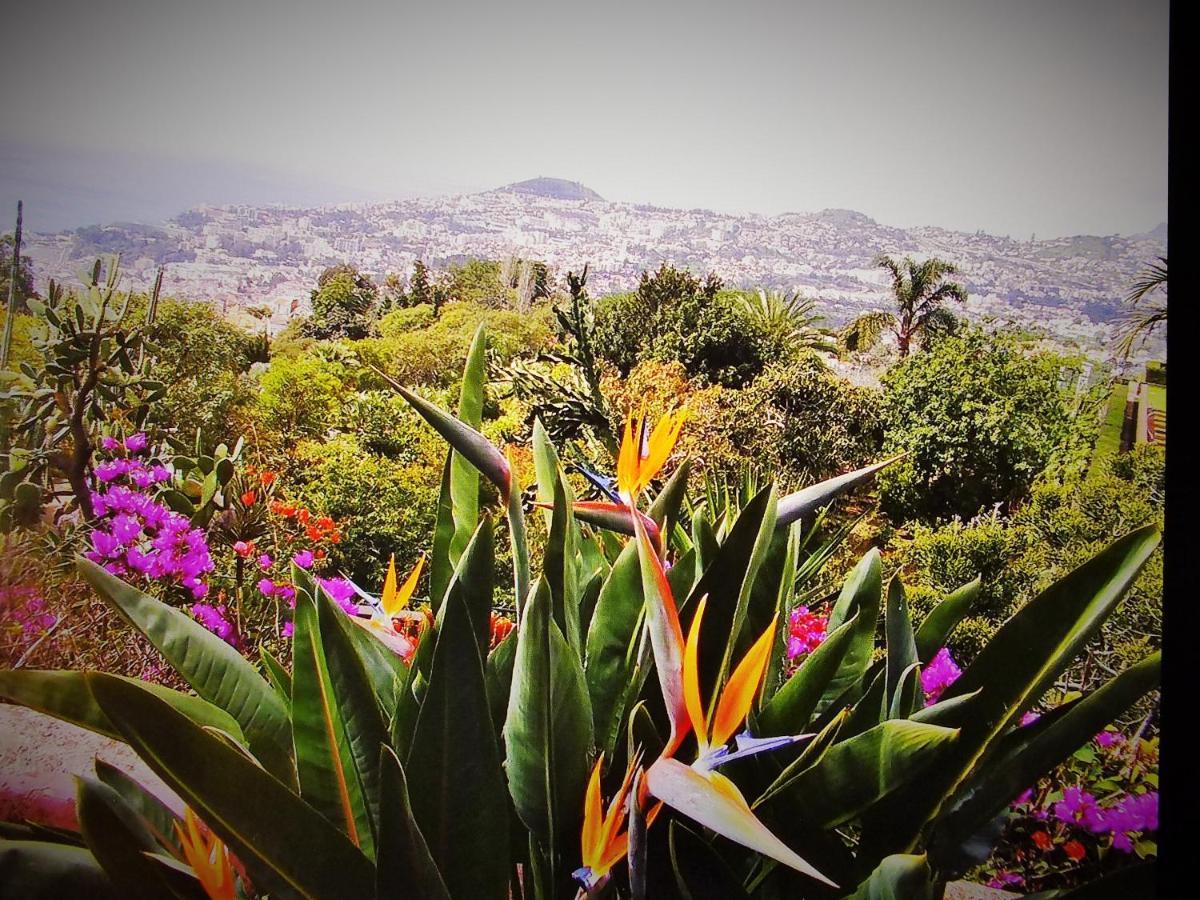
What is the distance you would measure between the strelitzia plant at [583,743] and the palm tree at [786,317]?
0.79m

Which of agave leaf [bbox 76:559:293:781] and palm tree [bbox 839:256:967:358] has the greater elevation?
palm tree [bbox 839:256:967:358]

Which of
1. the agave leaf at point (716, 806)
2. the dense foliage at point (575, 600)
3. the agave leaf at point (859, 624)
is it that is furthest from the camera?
the agave leaf at point (859, 624)

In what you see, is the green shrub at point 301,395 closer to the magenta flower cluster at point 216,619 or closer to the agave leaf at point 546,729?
the magenta flower cluster at point 216,619

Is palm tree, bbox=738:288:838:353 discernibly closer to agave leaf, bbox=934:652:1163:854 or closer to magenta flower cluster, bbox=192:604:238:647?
agave leaf, bbox=934:652:1163:854

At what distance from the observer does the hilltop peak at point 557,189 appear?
1.52 meters

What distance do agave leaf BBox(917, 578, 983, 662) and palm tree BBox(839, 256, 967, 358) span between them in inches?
27.1

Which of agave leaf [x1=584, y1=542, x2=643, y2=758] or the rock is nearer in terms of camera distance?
agave leaf [x1=584, y1=542, x2=643, y2=758]

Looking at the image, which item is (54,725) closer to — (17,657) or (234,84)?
(17,657)

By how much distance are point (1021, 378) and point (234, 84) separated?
61.7 inches

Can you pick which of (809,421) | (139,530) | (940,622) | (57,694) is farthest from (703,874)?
(139,530)

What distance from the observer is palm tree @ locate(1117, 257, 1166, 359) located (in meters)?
1.20

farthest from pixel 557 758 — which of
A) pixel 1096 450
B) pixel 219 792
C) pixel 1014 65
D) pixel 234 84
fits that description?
pixel 234 84

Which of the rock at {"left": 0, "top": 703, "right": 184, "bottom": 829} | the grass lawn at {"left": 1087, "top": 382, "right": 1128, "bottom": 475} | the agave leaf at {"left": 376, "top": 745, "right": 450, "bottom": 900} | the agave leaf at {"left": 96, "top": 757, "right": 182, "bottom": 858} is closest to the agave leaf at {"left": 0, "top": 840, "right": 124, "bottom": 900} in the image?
the agave leaf at {"left": 96, "top": 757, "right": 182, "bottom": 858}

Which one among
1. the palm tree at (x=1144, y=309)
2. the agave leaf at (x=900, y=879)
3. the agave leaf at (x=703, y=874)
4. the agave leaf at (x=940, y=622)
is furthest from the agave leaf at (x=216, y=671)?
the palm tree at (x=1144, y=309)
